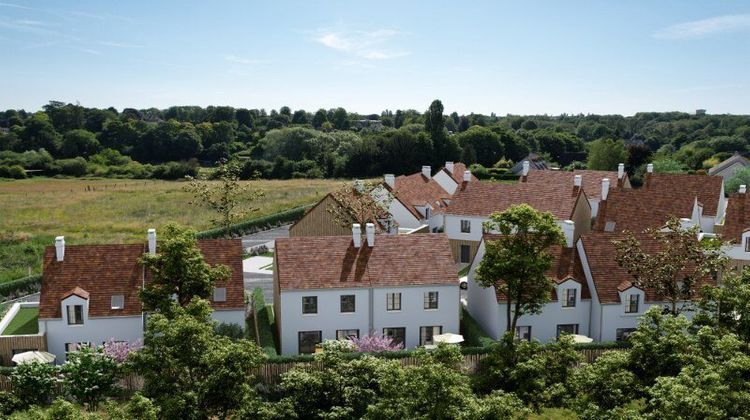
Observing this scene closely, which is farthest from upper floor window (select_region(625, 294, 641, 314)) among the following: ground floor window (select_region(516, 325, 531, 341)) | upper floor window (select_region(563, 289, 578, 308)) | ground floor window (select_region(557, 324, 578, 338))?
ground floor window (select_region(516, 325, 531, 341))

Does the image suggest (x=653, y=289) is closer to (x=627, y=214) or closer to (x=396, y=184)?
(x=627, y=214)

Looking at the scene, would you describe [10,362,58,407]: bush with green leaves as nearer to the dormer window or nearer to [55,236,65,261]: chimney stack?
the dormer window

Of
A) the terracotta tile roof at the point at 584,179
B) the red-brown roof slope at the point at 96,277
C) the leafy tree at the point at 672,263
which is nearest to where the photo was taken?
the leafy tree at the point at 672,263

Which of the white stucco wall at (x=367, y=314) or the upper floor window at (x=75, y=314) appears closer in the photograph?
the upper floor window at (x=75, y=314)

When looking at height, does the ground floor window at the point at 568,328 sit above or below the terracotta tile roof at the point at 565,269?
below

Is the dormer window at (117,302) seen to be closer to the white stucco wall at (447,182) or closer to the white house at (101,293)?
the white house at (101,293)

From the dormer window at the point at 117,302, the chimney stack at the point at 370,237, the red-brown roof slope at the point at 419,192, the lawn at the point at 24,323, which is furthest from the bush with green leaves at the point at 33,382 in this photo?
the red-brown roof slope at the point at 419,192

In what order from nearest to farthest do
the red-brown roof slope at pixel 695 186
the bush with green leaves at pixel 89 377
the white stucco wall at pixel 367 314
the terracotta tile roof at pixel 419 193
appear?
1. the bush with green leaves at pixel 89 377
2. the white stucco wall at pixel 367 314
3. the red-brown roof slope at pixel 695 186
4. the terracotta tile roof at pixel 419 193

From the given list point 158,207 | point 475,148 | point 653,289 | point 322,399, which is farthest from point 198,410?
point 475,148
